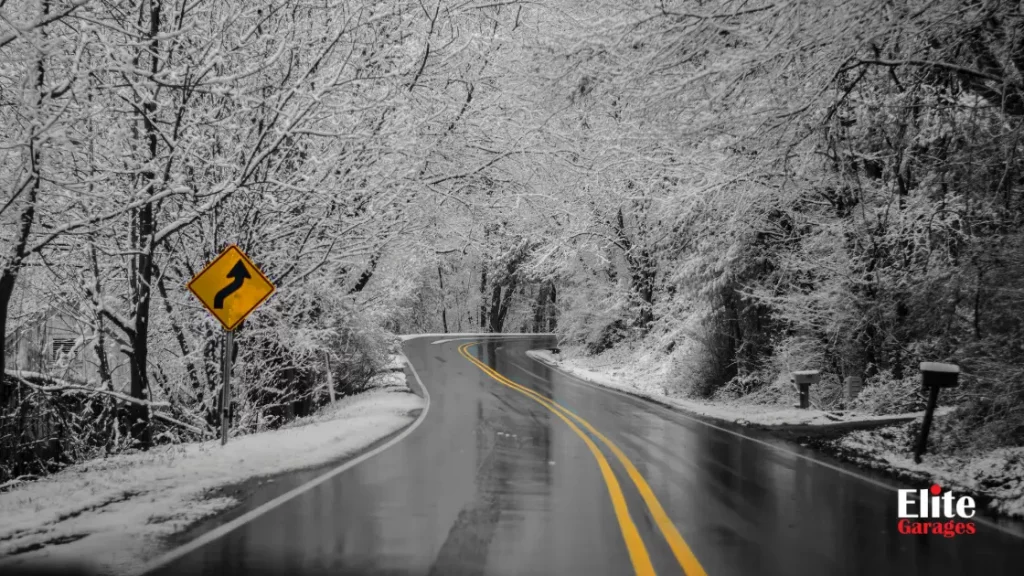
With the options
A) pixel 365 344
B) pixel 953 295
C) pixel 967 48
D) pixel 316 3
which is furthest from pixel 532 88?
pixel 365 344

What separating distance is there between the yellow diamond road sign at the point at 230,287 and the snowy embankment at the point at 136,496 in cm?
187

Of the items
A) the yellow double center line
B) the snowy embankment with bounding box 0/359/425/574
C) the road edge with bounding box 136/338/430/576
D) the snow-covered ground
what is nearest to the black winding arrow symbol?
the snowy embankment with bounding box 0/359/425/574

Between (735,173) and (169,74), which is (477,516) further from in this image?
(735,173)

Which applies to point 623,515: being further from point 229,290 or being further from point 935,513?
point 229,290

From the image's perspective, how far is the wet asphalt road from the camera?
4.87 metres

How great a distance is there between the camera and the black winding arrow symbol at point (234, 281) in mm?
9500

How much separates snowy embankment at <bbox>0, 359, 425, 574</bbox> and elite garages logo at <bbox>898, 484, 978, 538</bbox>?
6.33 m

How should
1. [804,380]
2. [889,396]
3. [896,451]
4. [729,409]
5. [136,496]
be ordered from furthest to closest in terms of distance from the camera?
[729,409], [889,396], [804,380], [896,451], [136,496]

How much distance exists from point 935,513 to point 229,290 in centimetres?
897

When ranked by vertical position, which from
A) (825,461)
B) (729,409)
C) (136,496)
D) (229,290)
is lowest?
(729,409)

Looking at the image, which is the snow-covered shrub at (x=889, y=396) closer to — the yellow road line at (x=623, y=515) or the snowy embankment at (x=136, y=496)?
the yellow road line at (x=623, y=515)

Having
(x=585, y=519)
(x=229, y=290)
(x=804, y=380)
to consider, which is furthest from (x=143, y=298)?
(x=804, y=380)

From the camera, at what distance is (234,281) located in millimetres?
9562

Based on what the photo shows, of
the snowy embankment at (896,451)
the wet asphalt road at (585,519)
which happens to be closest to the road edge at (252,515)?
the wet asphalt road at (585,519)
